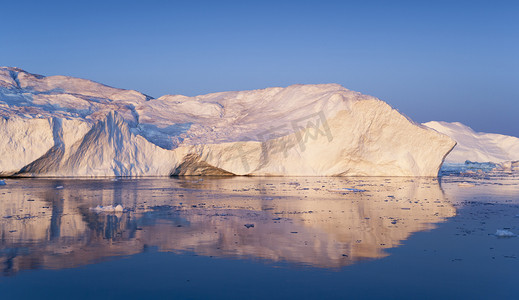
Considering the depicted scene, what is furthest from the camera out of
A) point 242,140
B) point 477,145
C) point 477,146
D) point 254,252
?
point 477,145

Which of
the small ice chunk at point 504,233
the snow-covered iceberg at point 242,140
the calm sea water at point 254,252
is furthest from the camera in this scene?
the snow-covered iceberg at point 242,140

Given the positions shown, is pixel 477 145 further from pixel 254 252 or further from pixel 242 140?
pixel 254 252

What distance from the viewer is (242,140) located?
18.9 meters

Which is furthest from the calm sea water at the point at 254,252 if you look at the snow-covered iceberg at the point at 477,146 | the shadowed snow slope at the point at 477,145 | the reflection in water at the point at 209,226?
the shadowed snow slope at the point at 477,145

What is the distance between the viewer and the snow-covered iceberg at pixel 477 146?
38219 mm

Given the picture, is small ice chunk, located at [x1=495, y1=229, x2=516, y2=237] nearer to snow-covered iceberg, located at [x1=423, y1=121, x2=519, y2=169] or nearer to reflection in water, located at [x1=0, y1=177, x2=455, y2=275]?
reflection in water, located at [x1=0, y1=177, x2=455, y2=275]

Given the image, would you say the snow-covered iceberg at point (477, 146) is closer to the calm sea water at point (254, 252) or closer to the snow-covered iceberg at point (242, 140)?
the snow-covered iceberg at point (242, 140)

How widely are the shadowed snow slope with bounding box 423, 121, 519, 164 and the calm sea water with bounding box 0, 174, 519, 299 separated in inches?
1264

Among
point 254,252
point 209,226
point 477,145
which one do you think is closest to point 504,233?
point 254,252

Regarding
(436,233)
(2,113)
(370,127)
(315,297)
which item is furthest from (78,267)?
(370,127)

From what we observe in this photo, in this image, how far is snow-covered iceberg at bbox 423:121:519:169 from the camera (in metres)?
38.2

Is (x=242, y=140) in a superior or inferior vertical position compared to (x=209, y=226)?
superior

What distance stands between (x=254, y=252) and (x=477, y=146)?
39.3 m

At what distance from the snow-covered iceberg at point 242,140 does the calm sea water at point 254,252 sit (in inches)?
375
